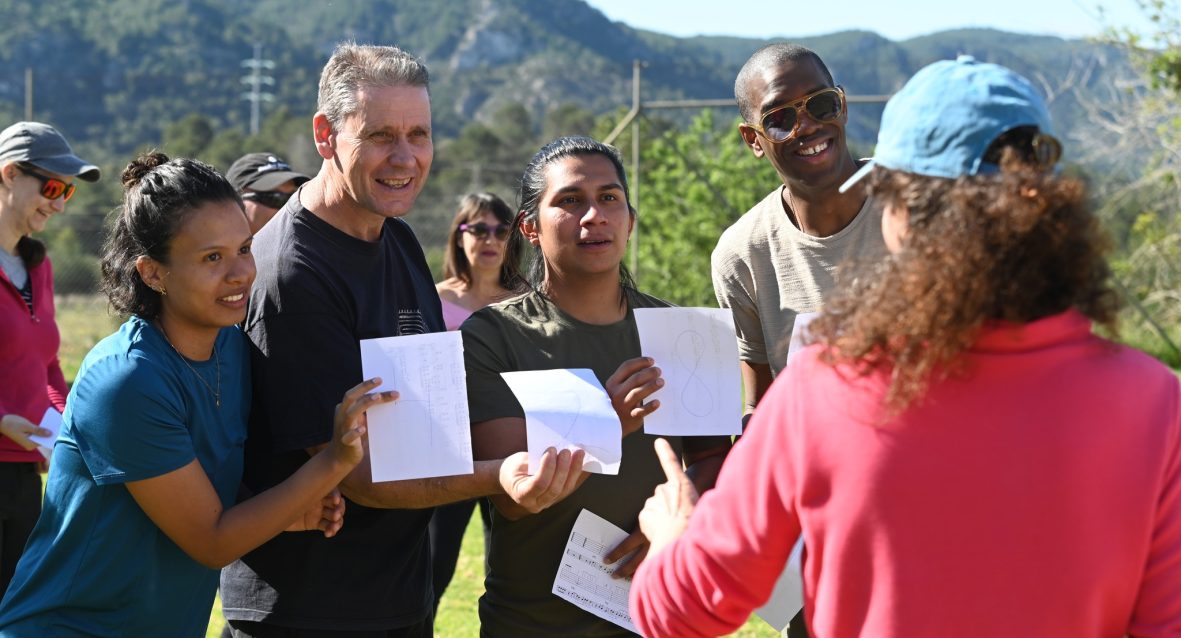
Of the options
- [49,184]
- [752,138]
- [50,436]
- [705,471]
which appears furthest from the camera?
[49,184]

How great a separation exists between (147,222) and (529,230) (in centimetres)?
103

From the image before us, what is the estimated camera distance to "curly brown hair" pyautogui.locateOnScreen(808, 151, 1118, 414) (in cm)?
154

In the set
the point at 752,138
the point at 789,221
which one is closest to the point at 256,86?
the point at 752,138

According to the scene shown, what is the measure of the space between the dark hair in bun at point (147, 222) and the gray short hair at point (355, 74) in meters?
0.47

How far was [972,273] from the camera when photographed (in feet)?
5.04

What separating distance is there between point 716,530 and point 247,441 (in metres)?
1.53

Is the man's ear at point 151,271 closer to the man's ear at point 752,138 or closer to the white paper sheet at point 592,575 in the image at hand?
the white paper sheet at point 592,575

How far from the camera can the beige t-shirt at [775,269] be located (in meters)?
3.21

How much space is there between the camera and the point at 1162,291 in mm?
17344

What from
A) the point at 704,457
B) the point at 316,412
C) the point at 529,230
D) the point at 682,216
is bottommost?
the point at 682,216

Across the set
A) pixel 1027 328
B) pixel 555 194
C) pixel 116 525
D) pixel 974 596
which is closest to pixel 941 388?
pixel 1027 328

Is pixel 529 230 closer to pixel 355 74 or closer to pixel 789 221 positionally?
pixel 355 74

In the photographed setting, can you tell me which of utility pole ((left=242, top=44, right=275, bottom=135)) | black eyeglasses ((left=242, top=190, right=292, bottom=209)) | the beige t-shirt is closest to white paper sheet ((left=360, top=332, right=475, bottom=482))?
the beige t-shirt

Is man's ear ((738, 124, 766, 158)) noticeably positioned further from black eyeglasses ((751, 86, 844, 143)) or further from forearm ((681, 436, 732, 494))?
forearm ((681, 436, 732, 494))
